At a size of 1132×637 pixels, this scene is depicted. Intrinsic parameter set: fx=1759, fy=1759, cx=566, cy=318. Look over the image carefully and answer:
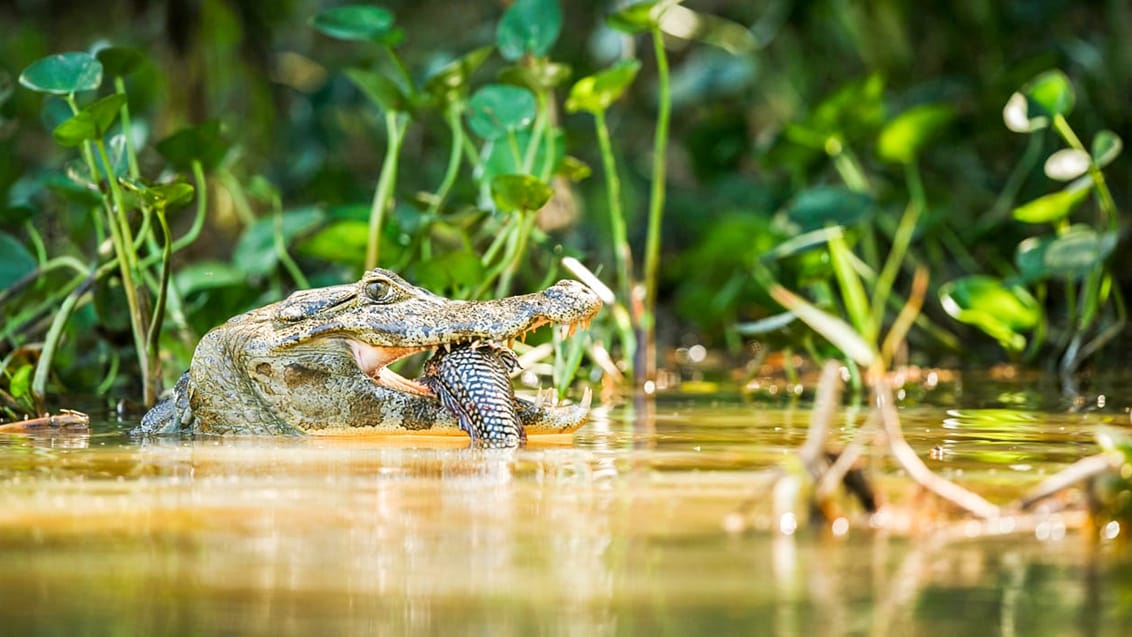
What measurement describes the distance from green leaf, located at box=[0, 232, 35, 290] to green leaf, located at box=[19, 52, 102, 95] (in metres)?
0.91

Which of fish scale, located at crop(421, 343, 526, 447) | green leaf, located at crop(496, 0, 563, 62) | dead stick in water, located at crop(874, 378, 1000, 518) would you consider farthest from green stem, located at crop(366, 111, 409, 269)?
dead stick in water, located at crop(874, 378, 1000, 518)

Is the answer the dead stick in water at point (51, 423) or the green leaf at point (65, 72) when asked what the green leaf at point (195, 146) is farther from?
the dead stick in water at point (51, 423)

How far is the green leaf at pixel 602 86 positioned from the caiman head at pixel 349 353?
5.94ft

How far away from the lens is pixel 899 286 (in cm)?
920

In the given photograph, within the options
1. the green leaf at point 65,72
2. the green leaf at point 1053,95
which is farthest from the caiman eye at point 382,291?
the green leaf at point 1053,95

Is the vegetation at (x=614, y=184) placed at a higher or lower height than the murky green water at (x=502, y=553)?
higher

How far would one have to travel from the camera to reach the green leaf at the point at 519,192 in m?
5.55

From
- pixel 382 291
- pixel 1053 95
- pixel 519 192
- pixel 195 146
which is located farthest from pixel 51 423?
pixel 1053 95

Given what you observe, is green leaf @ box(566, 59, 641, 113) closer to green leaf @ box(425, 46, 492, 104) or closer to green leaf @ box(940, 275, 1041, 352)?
green leaf @ box(425, 46, 492, 104)

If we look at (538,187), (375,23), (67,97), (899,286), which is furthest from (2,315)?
(899,286)

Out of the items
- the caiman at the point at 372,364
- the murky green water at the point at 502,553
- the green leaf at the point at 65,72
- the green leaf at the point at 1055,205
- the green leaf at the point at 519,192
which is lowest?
the murky green water at the point at 502,553

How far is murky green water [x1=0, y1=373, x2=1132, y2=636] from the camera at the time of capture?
7.79ft

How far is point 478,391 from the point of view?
4363 millimetres

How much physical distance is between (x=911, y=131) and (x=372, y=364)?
4.11 m
